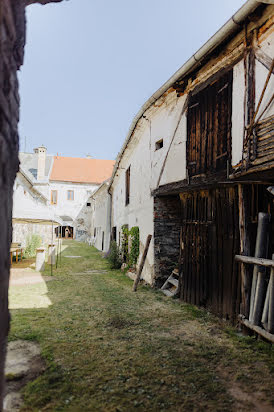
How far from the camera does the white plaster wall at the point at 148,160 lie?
7328mm

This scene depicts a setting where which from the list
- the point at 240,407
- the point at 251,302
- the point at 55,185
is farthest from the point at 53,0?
the point at 55,185

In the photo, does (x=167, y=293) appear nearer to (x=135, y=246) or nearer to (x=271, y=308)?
(x=135, y=246)

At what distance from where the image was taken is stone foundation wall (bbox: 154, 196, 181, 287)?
24.9 feet

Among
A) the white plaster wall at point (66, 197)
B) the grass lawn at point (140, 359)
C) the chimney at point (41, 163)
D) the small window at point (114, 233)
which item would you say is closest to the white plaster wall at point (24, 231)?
the small window at point (114, 233)

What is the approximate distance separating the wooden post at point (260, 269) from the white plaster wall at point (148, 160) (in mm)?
3719

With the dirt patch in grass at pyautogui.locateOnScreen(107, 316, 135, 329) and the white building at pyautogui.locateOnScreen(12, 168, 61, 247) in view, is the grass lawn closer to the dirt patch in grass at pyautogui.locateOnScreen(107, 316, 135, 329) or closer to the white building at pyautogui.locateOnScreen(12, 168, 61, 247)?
the dirt patch in grass at pyautogui.locateOnScreen(107, 316, 135, 329)

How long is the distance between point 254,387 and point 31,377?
247 cm

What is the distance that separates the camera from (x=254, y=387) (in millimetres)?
3006

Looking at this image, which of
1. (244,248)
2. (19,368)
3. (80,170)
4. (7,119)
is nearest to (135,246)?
(244,248)

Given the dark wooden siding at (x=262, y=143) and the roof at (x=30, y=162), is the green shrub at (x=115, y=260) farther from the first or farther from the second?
the roof at (x=30, y=162)

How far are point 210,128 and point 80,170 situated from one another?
99.2ft

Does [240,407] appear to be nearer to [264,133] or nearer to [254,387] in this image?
[254,387]

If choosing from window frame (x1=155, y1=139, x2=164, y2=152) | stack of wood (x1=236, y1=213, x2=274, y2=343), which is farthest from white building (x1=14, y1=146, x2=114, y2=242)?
stack of wood (x1=236, y1=213, x2=274, y2=343)

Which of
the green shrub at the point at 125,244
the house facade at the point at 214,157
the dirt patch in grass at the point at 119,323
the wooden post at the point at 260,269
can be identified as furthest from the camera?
the green shrub at the point at 125,244
